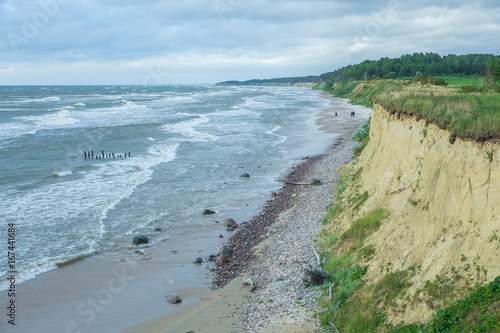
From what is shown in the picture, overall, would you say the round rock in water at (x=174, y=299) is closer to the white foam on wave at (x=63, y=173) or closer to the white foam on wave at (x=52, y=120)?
the white foam on wave at (x=63, y=173)

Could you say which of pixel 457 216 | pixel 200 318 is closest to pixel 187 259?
pixel 200 318

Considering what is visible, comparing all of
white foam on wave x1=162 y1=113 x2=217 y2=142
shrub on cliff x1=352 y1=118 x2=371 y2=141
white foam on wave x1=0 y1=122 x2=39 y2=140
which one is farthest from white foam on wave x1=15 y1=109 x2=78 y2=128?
shrub on cliff x1=352 y1=118 x2=371 y2=141

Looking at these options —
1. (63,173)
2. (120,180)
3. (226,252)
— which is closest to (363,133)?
(120,180)

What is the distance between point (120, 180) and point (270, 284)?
878 inches

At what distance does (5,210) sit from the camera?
26375 mm

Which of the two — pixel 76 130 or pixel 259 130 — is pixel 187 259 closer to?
pixel 259 130

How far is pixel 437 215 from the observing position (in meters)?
11.8

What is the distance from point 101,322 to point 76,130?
55567 millimetres

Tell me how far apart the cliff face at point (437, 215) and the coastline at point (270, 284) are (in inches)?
117

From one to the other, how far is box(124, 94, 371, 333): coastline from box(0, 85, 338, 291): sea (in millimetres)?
5096

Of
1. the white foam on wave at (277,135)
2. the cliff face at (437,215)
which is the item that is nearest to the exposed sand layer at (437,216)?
the cliff face at (437,215)

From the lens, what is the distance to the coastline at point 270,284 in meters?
13.3

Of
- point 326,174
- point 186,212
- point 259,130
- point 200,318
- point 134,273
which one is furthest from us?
point 259,130

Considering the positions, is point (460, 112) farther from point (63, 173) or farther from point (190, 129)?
point (190, 129)
